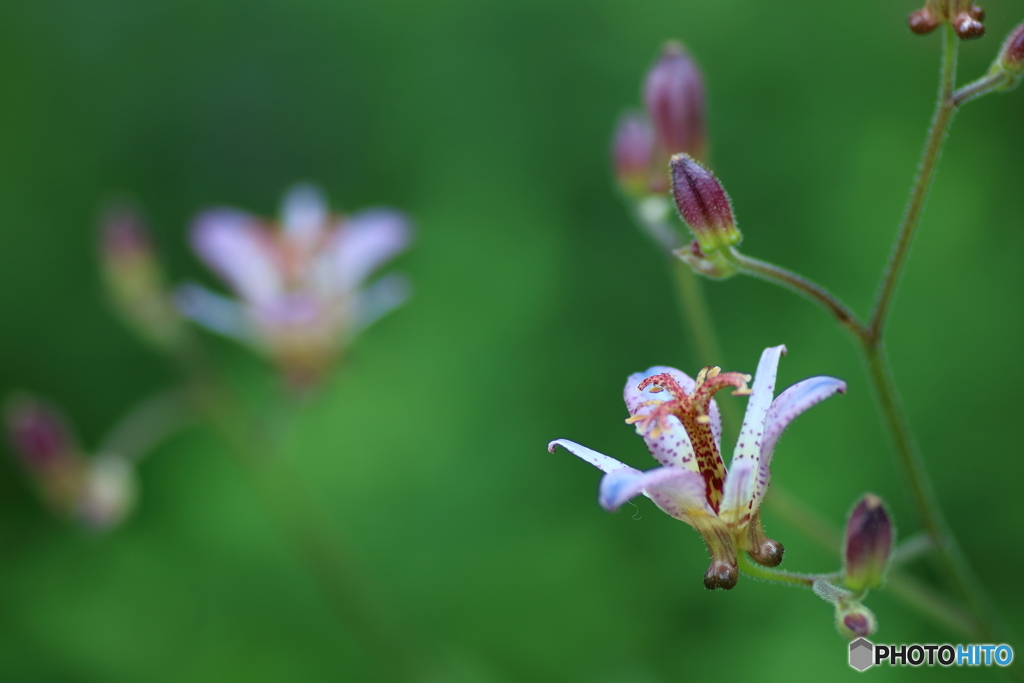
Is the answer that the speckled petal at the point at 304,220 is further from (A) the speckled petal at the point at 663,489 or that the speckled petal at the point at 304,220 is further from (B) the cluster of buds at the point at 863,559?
(B) the cluster of buds at the point at 863,559

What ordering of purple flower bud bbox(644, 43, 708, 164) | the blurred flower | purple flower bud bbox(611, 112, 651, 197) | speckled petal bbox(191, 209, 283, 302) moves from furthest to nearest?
1. speckled petal bbox(191, 209, 283, 302)
2. the blurred flower
3. purple flower bud bbox(611, 112, 651, 197)
4. purple flower bud bbox(644, 43, 708, 164)

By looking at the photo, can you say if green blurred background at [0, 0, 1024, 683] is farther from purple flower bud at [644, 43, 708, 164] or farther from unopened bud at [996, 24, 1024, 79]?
unopened bud at [996, 24, 1024, 79]

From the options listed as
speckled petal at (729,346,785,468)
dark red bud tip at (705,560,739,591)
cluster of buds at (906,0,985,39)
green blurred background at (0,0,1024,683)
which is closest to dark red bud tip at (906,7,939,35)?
cluster of buds at (906,0,985,39)

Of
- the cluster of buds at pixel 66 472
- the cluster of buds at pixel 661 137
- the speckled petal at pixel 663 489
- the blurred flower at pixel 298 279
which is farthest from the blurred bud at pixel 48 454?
the speckled petal at pixel 663 489

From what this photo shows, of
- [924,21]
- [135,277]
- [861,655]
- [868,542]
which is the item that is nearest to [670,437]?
[868,542]

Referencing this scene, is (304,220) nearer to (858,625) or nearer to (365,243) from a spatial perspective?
(365,243)

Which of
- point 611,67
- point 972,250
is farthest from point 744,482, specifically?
point 611,67
